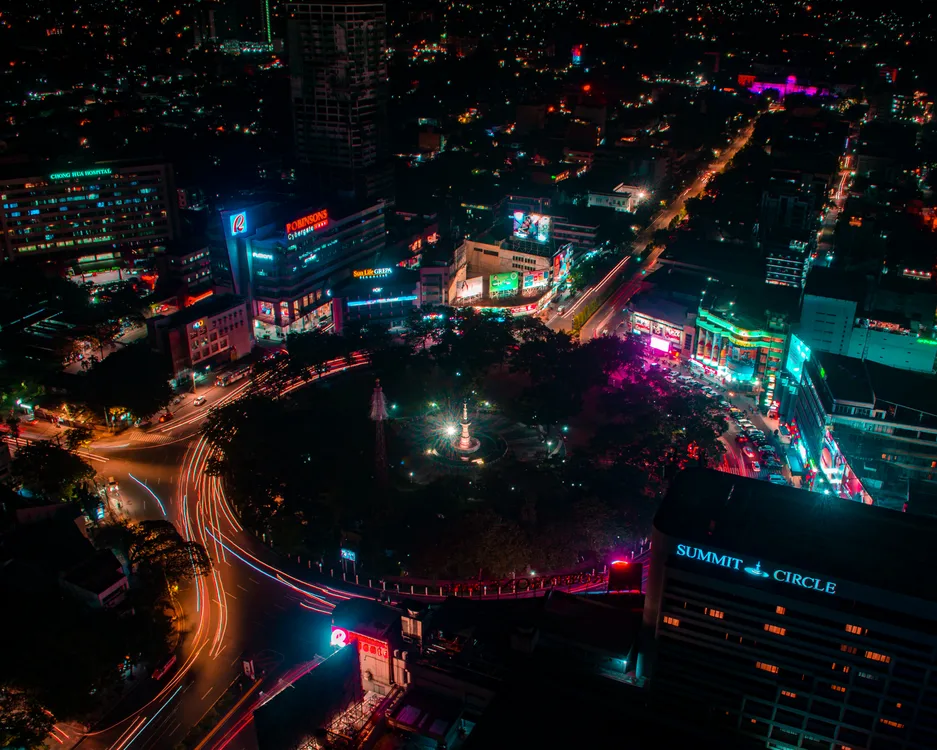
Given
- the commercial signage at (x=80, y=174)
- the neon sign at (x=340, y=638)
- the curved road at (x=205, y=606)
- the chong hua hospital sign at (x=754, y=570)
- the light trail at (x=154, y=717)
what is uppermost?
the commercial signage at (x=80, y=174)

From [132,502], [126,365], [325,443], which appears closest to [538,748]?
[325,443]

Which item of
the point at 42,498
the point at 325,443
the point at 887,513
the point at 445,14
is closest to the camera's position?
the point at 887,513

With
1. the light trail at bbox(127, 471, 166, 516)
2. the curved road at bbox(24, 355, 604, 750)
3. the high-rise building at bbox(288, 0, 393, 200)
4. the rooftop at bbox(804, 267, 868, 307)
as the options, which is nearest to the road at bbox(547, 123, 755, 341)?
the rooftop at bbox(804, 267, 868, 307)

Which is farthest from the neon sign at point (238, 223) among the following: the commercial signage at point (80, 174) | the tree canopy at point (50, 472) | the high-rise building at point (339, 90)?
the tree canopy at point (50, 472)

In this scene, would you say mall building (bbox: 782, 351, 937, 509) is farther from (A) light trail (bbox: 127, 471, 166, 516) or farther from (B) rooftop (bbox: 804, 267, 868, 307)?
(A) light trail (bbox: 127, 471, 166, 516)

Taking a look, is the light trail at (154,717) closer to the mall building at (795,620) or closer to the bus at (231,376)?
the mall building at (795,620)

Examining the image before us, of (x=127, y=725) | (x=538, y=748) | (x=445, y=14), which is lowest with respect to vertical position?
(x=127, y=725)

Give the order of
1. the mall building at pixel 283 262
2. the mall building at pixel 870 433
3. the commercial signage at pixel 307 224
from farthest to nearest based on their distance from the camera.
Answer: the commercial signage at pixel 307 224 → the mall building at pixel 283 262 → the mall building at pixel 870 433

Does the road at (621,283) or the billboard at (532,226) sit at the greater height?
the billboard at (532,226)

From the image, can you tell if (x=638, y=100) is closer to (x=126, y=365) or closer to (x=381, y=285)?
(x=381, y=285)
